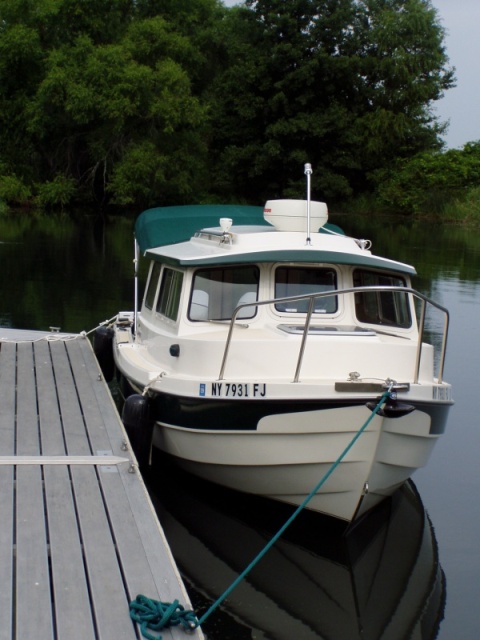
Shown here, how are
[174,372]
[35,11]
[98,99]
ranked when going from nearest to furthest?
[174,372] < [98,99] < [35,11]

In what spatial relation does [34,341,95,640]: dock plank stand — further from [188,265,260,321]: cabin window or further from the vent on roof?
the vent on roof

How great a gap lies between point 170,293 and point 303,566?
11.0 ft

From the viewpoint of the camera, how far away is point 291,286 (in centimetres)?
912

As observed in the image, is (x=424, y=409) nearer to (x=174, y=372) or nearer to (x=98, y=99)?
(x=174, y=372)

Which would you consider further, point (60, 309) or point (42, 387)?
point (60, 309)

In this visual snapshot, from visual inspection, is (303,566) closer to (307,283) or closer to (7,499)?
(7,499)

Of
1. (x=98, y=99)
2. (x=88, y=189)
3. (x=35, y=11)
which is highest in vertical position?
(x=35, y=11)

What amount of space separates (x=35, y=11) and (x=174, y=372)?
156ft

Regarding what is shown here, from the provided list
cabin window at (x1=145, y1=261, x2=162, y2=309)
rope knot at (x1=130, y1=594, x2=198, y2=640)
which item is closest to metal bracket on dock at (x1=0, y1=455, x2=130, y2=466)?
rope knot at (x1=130, y1=594, x2=198, y2=640)

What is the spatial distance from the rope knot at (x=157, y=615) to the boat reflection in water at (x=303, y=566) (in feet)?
4.15

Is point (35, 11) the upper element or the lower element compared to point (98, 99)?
upper

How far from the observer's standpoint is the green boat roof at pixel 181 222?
1113 cm

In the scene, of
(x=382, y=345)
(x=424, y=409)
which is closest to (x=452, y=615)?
(x=424, y=409)

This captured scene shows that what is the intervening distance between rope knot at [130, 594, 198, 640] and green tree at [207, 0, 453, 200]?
156ft
